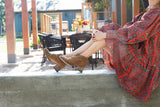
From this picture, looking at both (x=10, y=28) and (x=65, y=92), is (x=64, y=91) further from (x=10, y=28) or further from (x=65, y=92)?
(x=10, y=28)

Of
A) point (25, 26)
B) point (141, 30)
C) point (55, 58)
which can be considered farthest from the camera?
point (25, 26)

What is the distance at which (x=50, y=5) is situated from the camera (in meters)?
21.9

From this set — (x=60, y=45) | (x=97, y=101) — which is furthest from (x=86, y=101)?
(x=60, y=45)

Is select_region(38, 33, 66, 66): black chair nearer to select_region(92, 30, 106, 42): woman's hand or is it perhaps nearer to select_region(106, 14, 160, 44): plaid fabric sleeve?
select_region(92, 30, 106, 42): woman's hand

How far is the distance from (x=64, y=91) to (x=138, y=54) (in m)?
0.77

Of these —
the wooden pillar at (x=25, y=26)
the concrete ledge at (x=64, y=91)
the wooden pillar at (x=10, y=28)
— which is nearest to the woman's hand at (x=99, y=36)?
the concrete ledge at (x=64, y=91)

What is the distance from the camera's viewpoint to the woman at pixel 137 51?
1970 mm

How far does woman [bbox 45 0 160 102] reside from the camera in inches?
77.5

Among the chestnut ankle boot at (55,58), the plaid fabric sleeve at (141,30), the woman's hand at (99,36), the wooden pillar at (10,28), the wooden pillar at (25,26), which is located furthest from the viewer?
the wooden pillar at (25,26)

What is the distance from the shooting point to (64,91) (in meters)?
2.08

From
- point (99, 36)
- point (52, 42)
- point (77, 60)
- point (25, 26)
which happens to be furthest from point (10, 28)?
point (99, 36)

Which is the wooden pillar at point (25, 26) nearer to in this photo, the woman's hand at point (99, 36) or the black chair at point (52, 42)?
the black chair at point (52, 42)

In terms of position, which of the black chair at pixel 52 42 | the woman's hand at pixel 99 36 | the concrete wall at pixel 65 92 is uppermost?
the woman's hand at pixel 99 36

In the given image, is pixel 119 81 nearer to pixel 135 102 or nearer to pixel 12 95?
pixel 135 102
